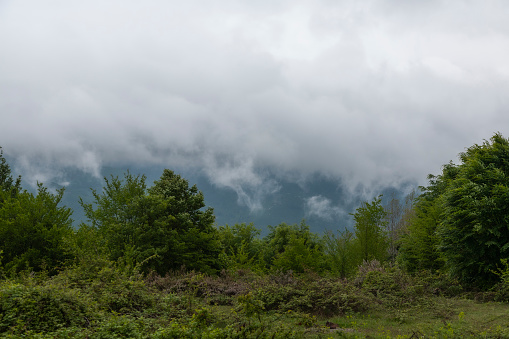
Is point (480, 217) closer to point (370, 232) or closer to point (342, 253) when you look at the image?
point (370, 232)

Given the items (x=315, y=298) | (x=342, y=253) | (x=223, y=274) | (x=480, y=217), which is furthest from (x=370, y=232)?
(x=315, y=298)

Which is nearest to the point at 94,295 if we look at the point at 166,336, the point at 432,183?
the point at 166,336

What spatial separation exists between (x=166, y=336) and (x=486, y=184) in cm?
1693

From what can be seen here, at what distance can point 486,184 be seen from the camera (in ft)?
56.9

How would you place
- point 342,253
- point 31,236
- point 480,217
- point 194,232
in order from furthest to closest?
point 342,253, point 194,232, point 31,236, point 480,217

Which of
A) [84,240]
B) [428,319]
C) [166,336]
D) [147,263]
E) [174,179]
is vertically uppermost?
[174,179]

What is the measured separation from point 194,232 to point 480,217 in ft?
56.6

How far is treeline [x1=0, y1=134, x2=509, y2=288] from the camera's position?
1659 cm

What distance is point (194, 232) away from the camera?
2450cm

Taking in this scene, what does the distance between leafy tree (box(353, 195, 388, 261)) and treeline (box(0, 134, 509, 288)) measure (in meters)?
0.07

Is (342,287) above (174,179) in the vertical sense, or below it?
below

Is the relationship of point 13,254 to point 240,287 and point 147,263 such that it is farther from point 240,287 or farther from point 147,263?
point 240,287

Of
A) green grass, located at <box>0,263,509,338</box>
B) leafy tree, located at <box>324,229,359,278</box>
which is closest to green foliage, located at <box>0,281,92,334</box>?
green grass, located at <box>0,263,509,338</box>

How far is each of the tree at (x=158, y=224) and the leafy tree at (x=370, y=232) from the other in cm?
1075
